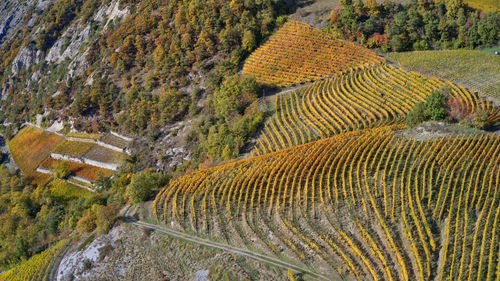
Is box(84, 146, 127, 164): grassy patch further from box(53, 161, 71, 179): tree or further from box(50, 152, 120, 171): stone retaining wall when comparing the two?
box(53, 161, 71, 179): tree

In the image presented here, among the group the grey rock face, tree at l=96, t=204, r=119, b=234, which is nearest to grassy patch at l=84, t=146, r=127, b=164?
tree at l=96, t=204, r=119, b=234

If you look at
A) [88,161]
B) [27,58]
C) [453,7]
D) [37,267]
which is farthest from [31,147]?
[453,7]

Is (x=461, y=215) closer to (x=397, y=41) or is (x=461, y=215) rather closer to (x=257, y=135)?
(x=257, y=135)

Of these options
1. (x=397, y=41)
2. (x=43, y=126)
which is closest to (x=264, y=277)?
(x=397, y=41)

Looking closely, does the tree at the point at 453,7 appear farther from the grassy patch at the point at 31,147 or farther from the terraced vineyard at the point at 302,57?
the grassy patch at the point at 31,147

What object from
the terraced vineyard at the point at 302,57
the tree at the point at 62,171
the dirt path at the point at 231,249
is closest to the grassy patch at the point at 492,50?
the terraced vineyard at the point at 302,57
